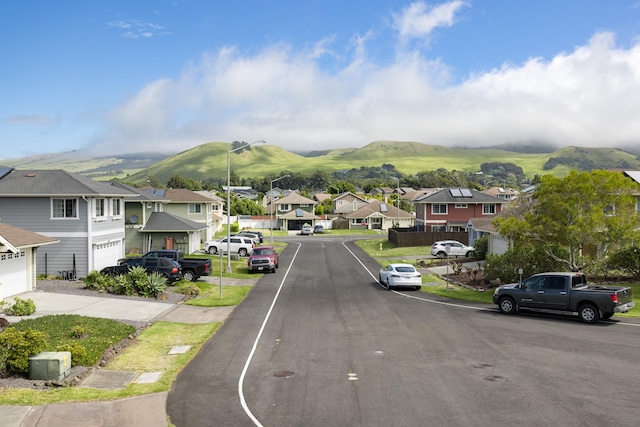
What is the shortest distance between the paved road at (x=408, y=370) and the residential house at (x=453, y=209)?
45.1m

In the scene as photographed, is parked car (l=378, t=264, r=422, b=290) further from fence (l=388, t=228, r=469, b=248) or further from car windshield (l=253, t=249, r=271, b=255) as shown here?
fence (l=388, t=228, r=469, b=248)

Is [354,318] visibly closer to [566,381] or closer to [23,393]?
[566,381]

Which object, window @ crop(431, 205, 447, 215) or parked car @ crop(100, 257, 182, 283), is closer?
parked car @ crop(100, 257, 182, 283)

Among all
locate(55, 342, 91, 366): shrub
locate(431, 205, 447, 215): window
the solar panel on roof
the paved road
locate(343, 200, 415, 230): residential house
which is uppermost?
the solar panel on roof

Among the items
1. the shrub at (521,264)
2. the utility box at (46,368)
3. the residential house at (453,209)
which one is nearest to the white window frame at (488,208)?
the residential house at (453,209)

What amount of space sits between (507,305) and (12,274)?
889 inches

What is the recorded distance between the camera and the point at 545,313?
80.5 feet

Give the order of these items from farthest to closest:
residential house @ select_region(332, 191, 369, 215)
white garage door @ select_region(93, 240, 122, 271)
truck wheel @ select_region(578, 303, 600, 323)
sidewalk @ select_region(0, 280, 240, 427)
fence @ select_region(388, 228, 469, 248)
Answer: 1. residential house @ select_region(332, 191, 369, 215)
2. fence @ select_region(388, 228, 469, 248)
3. white garage door @ select_region(93, 240, 122, 271)
4. truck wheel @ select_region(578, 303, 600, 323)
5. sidewalk @ select_region(0, 280, 240, 427)

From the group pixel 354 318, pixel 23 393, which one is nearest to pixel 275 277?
pixel 354 318

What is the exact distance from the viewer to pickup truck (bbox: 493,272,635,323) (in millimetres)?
21609

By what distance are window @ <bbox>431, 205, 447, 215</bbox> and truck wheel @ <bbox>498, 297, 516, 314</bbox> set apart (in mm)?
46438

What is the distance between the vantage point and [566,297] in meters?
22.8

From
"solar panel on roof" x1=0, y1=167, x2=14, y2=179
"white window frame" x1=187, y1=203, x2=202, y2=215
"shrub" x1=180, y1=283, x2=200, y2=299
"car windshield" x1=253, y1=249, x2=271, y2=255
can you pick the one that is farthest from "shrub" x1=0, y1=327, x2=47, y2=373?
"white window frame" x1=187, y1=203, x2=202, y2=215

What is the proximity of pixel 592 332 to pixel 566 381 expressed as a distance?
7049mm
